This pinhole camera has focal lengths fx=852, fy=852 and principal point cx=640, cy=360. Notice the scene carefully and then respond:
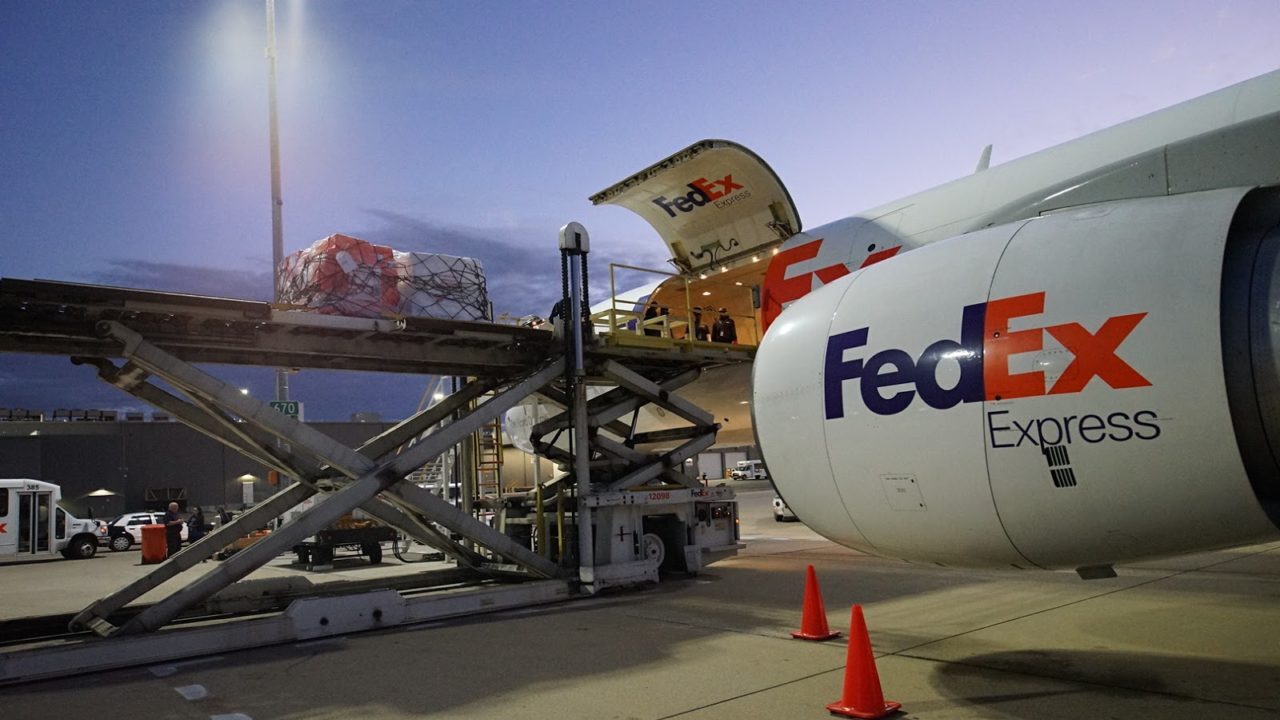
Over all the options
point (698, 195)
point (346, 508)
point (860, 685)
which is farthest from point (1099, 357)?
point (346, 508)

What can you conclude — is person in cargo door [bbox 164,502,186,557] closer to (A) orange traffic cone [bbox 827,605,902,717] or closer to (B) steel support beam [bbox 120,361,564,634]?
(B) steel support beam [bbox 120,361,564,634]

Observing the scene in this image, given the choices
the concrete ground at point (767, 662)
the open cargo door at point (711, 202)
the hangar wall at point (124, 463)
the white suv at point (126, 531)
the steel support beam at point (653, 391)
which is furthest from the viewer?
the hangar wall at point (124, 463)

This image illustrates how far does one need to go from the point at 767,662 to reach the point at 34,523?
93.2 ft

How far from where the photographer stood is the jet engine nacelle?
447cm

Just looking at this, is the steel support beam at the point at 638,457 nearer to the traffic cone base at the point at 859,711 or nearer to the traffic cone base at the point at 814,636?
the traffic cone base at the point at 814,636

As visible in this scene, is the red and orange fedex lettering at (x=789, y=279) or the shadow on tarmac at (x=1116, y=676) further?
the red and orange fedex lettering at (x=789, y=279)

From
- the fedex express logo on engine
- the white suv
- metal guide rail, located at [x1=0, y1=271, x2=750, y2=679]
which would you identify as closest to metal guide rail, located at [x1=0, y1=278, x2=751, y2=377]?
metal guide rail, located at [x1=0, y1=271, x2=750, y2=679]

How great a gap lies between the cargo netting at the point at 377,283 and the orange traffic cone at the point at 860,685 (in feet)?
26.5

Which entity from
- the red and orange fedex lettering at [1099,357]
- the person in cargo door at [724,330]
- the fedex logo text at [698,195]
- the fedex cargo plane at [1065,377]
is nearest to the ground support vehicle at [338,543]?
the person in cargo door at [724,330]

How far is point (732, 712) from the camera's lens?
6.43 m

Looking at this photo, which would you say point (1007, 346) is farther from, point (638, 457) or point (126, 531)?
point (126, 531)

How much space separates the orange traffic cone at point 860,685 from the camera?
6.15m

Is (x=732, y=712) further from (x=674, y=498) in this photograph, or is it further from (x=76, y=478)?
(x=76, y=478)

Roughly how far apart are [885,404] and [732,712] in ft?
8.94
